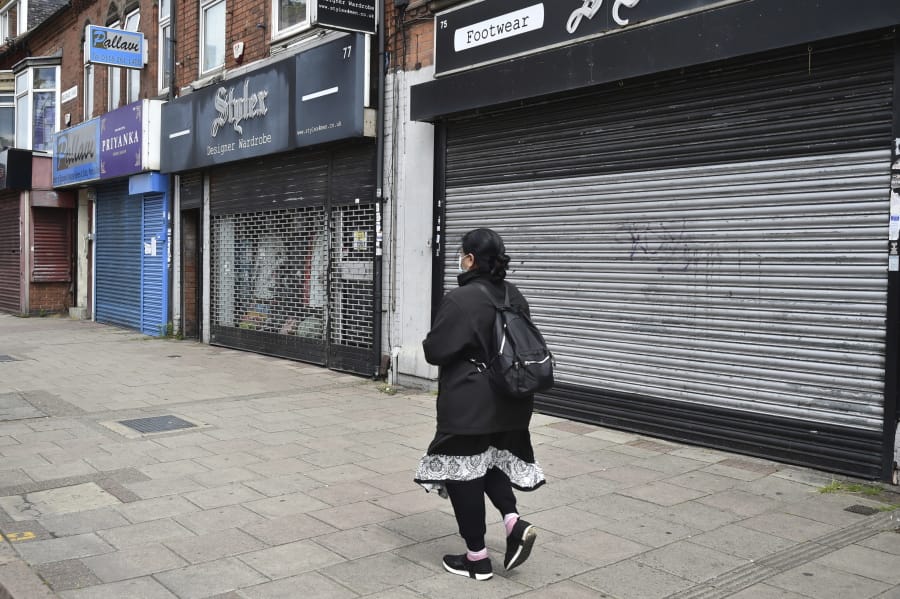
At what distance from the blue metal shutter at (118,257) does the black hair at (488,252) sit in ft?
47.8

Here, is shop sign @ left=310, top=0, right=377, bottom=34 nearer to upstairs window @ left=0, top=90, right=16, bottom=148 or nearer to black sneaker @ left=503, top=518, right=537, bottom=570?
black sneaker @ left=503, top=518, right=537, bottom=570

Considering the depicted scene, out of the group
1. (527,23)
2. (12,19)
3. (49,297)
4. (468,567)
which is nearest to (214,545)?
(468,567)

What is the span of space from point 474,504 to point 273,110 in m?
9.51


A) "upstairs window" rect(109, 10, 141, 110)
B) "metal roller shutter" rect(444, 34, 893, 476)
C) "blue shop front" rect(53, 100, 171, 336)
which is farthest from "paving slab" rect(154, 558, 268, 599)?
"upstairs window" rect(109, 10, 141, 110)

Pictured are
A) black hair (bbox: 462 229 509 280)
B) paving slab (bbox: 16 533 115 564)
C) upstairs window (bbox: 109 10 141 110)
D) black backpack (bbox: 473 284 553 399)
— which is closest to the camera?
black backpack (bbox: 473 284 553 399)

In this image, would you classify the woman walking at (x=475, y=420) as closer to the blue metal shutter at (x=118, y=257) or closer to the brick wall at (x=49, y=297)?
the blue metal shutter at (x=118, y=257)

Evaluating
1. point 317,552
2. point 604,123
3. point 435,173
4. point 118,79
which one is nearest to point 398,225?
point 435,173

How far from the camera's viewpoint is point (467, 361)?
411 centimetres

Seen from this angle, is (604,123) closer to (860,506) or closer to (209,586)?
(860,506)

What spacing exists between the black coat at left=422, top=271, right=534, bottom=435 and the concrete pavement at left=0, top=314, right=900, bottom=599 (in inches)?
32.9

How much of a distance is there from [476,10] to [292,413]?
4745mm

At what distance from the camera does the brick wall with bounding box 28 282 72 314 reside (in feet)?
69.6

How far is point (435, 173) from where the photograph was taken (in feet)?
32.6

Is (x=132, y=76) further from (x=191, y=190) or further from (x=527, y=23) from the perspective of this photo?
(x=527, y=23)
